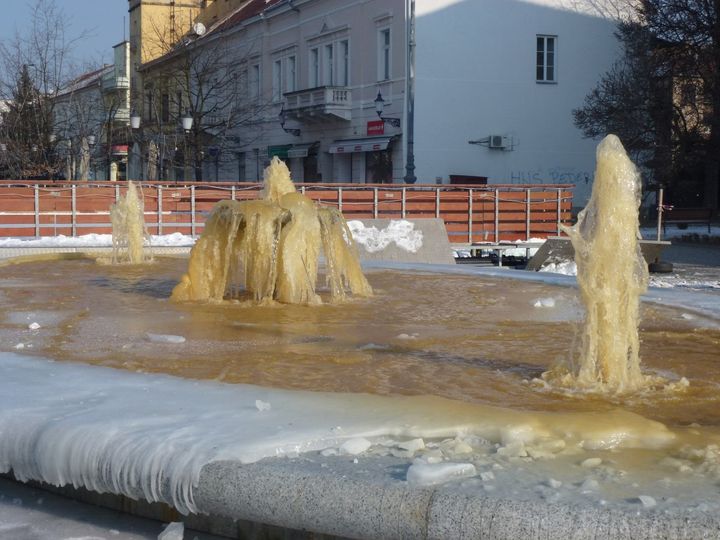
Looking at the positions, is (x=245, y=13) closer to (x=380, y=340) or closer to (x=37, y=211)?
(x=37, y=211)

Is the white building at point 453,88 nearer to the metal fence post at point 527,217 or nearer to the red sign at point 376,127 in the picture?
the red sign at point 376,127

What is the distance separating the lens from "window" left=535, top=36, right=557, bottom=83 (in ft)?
135

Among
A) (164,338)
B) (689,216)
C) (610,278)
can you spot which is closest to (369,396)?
Result: (610,278)

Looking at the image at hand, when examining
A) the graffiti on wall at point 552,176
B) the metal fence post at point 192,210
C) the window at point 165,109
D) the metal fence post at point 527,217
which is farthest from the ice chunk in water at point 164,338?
the window at point 165,109

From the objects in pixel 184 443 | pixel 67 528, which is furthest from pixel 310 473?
pixel 67 528

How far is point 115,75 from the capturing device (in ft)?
222

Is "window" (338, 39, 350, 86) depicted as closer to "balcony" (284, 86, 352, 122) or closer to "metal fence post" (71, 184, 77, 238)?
"balcony" (284, 86, 352, 122)

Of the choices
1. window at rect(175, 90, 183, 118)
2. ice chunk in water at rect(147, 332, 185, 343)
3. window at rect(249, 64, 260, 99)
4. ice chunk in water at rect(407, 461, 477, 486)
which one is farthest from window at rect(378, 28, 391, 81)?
ice chunk in water at rect(407, 461, 477, 486)

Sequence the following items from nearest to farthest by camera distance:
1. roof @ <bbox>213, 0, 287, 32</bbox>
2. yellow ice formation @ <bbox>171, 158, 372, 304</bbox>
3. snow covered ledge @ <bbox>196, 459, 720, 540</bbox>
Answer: snow covered ledge @ <bbox>196, 459, 720, 540</bbox>, yellow ice formation @ <bbox>171, 158, 372, 304</bbox>, roof @ <bbox>213, 0, 287, 32</bbox>

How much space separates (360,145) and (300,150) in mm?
5143

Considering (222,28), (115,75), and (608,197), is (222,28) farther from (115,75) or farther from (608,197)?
(608,197)

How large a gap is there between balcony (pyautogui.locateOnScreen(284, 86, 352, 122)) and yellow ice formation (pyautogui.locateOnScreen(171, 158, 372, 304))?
32.8m

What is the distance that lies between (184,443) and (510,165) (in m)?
37.0

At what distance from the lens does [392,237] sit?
1778 cm
